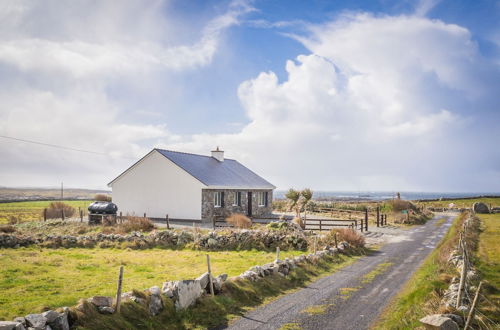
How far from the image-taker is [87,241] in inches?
938

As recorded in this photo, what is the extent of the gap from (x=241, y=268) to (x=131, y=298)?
7413 millimetres

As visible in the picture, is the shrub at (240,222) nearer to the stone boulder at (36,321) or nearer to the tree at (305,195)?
the stone boulder at (36,321)

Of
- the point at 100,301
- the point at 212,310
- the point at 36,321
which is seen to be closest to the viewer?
the point at 36,321

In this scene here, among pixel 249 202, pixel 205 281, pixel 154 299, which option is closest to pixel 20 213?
pixel 249 202

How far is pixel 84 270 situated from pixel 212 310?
8.06 meters

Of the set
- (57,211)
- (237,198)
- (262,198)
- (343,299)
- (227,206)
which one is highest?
(237,198)

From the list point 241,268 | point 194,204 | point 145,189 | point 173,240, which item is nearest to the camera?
point 241,268

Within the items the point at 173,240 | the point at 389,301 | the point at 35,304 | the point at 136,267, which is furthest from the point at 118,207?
the point at 389,301

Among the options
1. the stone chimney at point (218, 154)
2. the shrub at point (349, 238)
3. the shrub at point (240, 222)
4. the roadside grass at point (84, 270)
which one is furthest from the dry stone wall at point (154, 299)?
the stone chimney at point (218, 154)

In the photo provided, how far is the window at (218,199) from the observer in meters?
35.9

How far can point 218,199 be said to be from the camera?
3625cm

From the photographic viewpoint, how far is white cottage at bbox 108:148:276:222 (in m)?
34.5

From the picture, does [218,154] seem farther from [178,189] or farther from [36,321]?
A: [36,321]

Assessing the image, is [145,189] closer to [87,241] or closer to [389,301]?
[87,241]
